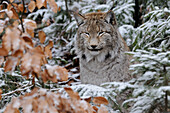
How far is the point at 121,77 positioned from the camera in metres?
4.18

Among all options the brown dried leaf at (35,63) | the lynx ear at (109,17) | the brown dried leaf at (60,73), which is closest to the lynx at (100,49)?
the lynx ear at (109,17)

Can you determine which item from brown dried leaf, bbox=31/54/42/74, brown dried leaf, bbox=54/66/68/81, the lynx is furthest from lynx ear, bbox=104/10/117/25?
brown dried leaf, bbox=31/54/42/74

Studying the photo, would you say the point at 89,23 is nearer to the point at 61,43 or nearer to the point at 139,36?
the point at 139,36

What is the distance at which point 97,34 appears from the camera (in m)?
3.91

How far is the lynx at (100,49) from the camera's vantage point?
3920 mm

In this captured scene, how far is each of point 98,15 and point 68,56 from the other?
10.8 ft

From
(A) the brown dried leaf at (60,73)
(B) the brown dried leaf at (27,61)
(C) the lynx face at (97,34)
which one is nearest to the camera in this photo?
(B) the brown dried leaf at (27,61)

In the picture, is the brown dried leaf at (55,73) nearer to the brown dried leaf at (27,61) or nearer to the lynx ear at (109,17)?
the brown dried leaf at (27,61)

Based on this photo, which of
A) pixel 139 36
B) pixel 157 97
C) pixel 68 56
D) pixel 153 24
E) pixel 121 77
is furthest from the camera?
pixel 68 56

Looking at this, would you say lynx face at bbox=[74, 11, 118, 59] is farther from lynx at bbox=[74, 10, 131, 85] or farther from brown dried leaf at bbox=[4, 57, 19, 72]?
brown dried leaf at bbox=[4, 57, 19, 72]

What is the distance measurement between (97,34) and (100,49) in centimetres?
25

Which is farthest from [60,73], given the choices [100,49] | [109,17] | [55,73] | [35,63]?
[109,17]

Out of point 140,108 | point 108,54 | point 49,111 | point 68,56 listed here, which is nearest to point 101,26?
point 108,54

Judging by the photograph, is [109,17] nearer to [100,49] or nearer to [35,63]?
[100,49]
